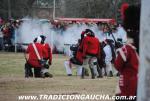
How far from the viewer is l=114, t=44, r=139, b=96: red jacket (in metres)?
8.38

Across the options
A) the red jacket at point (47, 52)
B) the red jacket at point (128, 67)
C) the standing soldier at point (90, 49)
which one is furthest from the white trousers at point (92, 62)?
the red jacket at point (128, 67)

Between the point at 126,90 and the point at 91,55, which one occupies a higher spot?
the point at 126,90

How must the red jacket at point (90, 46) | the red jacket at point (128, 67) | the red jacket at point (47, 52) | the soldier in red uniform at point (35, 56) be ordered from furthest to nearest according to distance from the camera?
the red jacket at point (90, 46), the red jacket at point (47, 52), the soldier in red uniform at point (35, 56), the red jacket at point (128, 67)

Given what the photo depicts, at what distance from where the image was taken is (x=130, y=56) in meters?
8.40

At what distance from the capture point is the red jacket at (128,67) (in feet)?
27.5

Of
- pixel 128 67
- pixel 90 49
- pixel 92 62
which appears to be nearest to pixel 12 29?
A: pixel 92 62

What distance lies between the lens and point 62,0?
327 ft

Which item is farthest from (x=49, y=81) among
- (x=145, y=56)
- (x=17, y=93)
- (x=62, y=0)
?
(x=62, y=0)

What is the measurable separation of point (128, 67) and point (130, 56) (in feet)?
0.56

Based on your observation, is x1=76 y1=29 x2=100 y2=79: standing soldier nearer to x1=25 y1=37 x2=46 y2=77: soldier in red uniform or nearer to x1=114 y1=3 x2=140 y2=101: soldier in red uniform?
x1=25 y1=37 x2=46 y2=77: soldier in red uniform

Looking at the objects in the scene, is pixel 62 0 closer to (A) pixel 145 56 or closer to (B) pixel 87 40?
(B) pixel 87 40

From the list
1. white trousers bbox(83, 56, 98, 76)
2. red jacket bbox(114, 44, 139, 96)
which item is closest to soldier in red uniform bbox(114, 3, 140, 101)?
red jacket bbox(114, 44, 139, 96)

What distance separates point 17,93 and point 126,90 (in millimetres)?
6825

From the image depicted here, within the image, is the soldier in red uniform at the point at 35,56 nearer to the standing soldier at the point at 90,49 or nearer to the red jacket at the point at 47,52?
the red jacket at the point at 47,52
